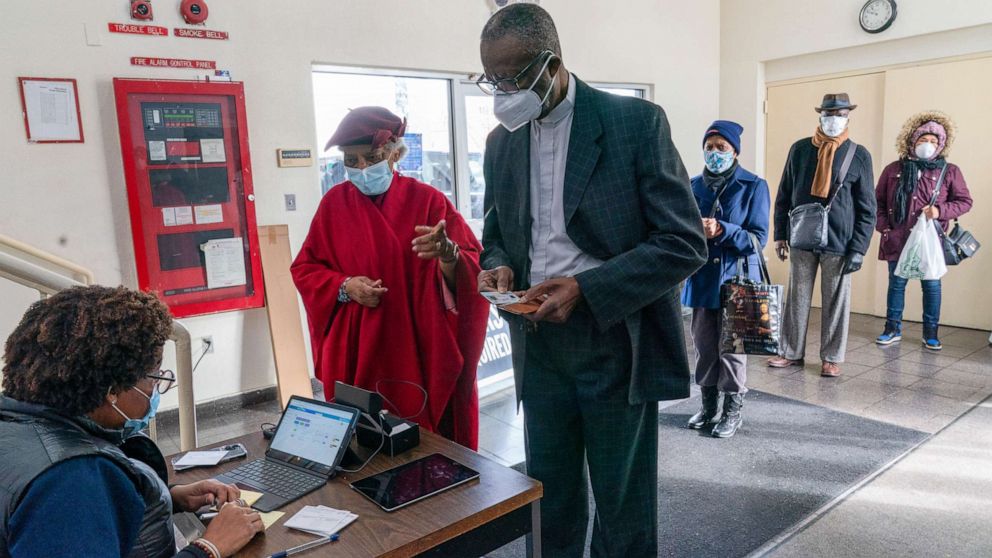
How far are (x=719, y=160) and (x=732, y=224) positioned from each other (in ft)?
1.07

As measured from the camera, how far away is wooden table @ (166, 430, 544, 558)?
117 centimetres

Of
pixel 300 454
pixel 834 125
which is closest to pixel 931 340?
pixel 834 125

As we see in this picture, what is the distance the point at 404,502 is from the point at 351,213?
1.08 meters

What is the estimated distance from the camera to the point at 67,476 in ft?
3.13

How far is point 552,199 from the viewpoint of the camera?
1.57 meters

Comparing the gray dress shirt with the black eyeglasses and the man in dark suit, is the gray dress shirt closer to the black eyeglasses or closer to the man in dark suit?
the man in dark suit

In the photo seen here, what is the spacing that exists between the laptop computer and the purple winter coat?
4524 millimetres

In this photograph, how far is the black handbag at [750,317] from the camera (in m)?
3.01

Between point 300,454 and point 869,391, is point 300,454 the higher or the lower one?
the higher one

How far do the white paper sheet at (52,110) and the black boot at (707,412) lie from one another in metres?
3.48

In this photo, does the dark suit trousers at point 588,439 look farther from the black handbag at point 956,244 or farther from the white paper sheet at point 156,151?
the black handbag at point 956,244

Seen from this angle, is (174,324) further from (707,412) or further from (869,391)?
(869,391)

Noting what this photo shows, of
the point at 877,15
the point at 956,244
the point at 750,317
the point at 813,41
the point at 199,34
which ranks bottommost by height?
the point at 750,317

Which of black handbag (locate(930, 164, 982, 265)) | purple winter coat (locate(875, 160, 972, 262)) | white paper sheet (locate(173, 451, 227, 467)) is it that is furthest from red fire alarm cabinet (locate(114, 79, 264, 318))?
black handbag (locate(930, 164, 982, 265))
